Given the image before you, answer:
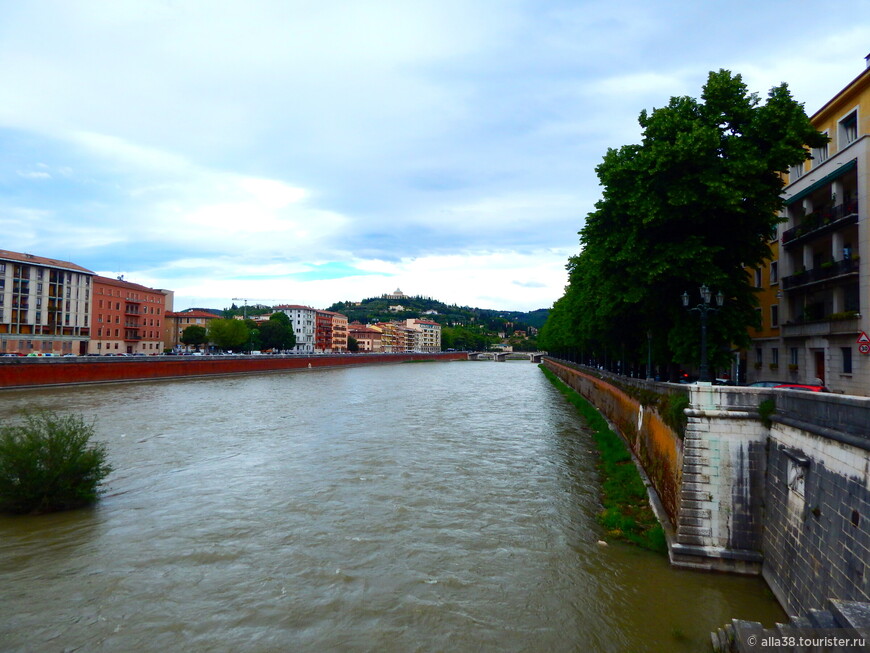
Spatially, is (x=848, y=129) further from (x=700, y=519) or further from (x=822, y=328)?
(x=700, y=519)

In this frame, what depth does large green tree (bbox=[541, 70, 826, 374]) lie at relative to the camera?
53.8 ft

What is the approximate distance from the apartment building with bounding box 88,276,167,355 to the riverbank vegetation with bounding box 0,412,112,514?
250 feet

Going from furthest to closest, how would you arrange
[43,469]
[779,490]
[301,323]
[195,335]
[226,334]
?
[301,323], [195,335], [226,334], [43,469], [779,490]

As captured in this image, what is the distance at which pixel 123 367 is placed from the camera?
49.5 m

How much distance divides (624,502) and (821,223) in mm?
19634

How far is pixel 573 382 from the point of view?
49250 millimetres

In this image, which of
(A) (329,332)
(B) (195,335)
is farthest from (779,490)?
(A) (329,332)

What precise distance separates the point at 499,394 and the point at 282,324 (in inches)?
3085

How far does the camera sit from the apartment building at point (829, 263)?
22.1 metres

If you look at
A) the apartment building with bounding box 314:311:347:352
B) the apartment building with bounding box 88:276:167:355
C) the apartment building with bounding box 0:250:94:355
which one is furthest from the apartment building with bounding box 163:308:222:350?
the apartment building with bounding box 314:311:347:352

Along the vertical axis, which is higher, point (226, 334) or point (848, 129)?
point (848, 129)

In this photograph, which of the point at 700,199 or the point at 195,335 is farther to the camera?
the point at 195,335

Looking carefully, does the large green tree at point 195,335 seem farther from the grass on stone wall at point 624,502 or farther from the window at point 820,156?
the window at point 820,156

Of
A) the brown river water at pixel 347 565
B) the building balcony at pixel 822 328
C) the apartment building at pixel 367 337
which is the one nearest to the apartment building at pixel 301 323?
the apartment building at pixel 367 337
